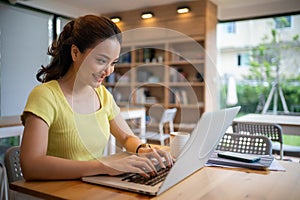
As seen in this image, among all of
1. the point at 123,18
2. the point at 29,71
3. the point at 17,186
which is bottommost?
the point at 17,186

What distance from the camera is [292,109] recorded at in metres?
4.03

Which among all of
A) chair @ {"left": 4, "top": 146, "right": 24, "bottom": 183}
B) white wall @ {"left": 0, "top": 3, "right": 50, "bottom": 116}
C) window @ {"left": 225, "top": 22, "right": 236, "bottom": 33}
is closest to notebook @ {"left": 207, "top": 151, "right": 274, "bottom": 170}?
chair @ {"left": 4, "top": 146, "right": 24, "bottom": 183}

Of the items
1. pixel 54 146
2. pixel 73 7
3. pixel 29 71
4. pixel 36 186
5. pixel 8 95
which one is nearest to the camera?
pixel 36 186

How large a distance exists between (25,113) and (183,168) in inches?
20.3

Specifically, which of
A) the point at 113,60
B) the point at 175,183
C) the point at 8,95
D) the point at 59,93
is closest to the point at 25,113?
the point at 59,93

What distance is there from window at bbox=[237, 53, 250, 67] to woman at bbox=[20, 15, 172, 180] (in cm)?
371

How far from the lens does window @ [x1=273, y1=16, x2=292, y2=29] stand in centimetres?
409

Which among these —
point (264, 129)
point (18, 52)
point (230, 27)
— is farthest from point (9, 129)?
point (230, 27)

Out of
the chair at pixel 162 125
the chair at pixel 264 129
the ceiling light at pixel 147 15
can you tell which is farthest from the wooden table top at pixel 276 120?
the ceiling light at pixel 147 15

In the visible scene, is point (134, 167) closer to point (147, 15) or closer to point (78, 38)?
point (78, 38)

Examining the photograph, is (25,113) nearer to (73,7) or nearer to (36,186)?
(36,186)

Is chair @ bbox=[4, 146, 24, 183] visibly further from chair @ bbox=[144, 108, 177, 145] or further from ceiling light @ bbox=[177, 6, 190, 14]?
ceiling light @ bbox=[177, 6, 190, 14]

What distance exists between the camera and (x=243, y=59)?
452 centimetres

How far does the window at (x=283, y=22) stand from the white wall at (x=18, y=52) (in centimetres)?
348
